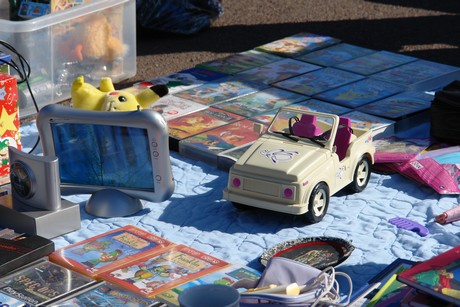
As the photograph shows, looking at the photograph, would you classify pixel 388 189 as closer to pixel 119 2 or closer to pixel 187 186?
pixel 187 186

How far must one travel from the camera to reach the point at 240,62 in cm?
440

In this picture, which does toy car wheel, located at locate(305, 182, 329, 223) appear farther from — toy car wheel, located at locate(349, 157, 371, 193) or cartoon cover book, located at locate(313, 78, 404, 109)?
cartoon cover book, located at locate(313, 78, 404, 109)

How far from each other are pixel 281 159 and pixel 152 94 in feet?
2.25

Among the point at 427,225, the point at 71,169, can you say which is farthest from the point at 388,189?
the point at 71,169

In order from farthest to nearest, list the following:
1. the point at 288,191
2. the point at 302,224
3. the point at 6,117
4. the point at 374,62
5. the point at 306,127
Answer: the point at 374,62
the point at 6,117
the point at 306,127
the point at 302,224
the point at 288,191

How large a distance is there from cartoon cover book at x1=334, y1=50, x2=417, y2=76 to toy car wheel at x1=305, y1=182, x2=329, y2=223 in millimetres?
1413

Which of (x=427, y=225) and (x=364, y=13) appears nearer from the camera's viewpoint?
(x=427, y=225)

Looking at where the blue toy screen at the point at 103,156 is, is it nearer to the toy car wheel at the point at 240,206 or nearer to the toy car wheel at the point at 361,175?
the toy car wheel at the point at 240,206

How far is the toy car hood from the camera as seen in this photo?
2.87 metres

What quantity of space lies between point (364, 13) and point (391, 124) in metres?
1.98

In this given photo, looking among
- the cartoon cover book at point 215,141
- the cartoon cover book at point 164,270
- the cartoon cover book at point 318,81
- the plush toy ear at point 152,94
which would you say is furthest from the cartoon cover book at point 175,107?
the cartoon cover book at point 164,270

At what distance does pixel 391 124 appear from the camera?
3.65m

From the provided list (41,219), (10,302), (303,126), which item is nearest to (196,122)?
(303,126)

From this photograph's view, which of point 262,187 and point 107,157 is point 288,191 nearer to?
point 262,187
